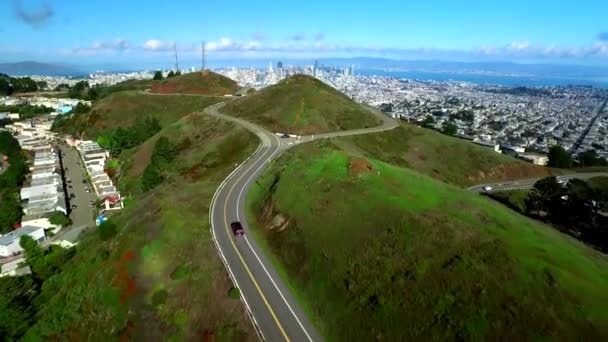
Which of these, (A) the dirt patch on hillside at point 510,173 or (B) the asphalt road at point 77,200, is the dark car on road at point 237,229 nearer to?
(B) the asphalt road at point 77,200

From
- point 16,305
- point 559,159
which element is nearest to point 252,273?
point 16,305

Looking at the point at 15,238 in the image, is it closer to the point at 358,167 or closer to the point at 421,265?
the point at 358,167

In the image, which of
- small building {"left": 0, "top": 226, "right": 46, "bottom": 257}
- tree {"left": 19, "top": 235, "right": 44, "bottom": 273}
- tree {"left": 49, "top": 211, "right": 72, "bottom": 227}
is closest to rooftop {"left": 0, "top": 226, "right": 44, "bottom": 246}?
small building {"left": 0, "top": 226, "right": 46, "bottom": 257}

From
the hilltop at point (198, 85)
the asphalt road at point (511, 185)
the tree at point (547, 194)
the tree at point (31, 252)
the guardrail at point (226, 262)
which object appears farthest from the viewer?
the hilltop at point (198, 85)

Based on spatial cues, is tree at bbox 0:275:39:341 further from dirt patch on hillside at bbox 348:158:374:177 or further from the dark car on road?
dirt patch on hillside at bbox 348:158:374:177

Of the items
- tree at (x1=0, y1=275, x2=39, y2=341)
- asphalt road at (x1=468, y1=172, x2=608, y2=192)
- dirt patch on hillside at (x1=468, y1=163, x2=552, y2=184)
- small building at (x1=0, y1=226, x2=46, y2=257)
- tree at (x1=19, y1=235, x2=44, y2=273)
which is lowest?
small building at (x1=0, y1=226, x2=46, y2=257)

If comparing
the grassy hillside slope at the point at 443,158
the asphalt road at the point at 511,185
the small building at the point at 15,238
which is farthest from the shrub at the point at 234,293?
the asphalt road at the point at 511,185
